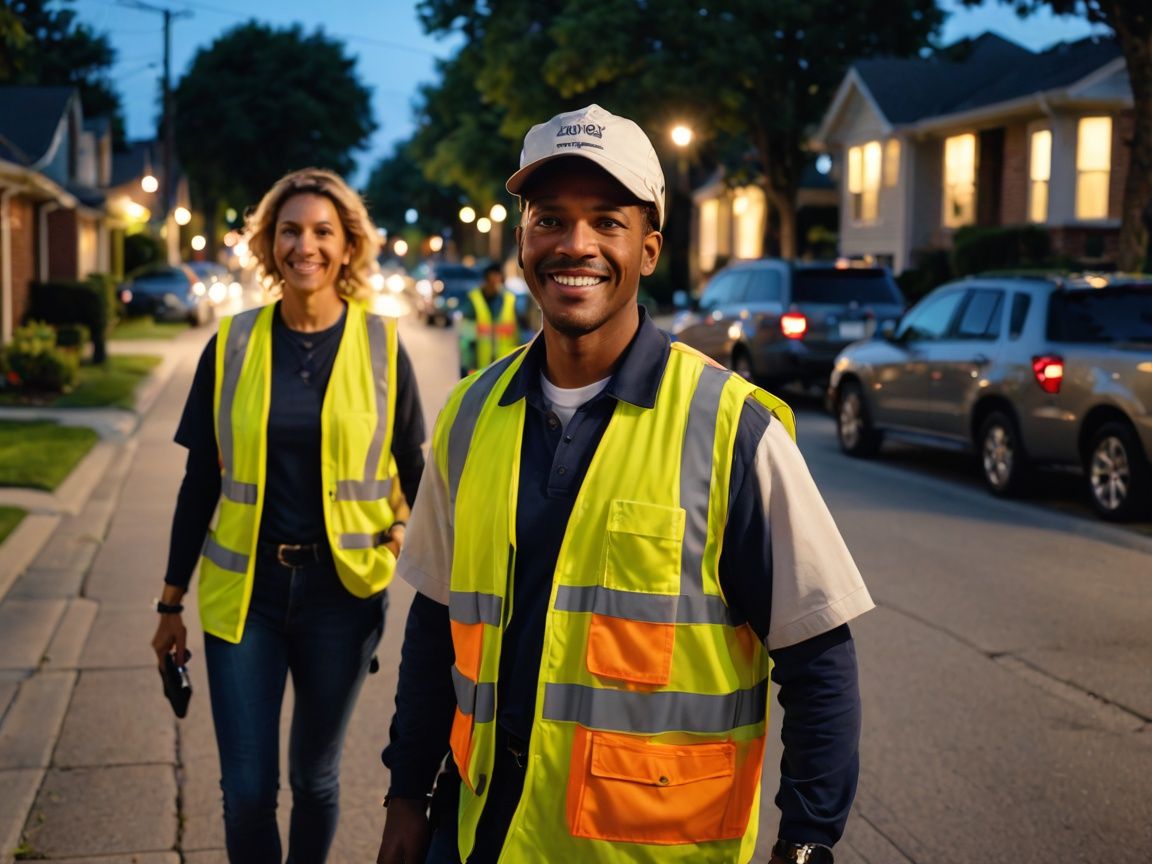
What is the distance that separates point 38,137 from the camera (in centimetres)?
3903

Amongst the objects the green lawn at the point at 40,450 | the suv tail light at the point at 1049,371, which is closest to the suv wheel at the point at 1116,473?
the suv tail light at the point at 1049,371

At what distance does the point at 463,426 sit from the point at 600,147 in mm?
550

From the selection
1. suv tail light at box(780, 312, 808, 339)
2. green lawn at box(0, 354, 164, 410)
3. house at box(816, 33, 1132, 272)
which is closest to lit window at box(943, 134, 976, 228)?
house at box(816, 33, 1132, 272)

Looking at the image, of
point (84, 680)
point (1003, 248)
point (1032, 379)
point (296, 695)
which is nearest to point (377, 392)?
point (296, 695)

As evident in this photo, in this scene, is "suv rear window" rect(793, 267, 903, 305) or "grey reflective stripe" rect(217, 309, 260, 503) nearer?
"grey reflective stripe" rect(217, 309, 260, 503)

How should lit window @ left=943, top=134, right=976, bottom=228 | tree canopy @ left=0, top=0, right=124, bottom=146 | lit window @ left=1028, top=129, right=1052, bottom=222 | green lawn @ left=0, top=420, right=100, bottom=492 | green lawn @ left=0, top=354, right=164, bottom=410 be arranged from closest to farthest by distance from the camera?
green lawn @ left=0, top=420, right=100, bottom=492 < green lawn @ left=0, top=354, right=164, bottom=410 < lit window @ left=1028, top=129, right=1052, bottom=222 < lit window @ left=943, top=134, right=976, bottom=228 < tree canopy @ left=0, top=0, right=124, bottom=146

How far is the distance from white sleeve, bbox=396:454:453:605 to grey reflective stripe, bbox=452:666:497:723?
0.70 ft

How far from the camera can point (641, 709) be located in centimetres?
236

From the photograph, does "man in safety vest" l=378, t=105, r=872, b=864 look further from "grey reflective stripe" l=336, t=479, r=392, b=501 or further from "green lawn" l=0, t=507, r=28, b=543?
"green lawn" l=0, t=507, r=28, b=543

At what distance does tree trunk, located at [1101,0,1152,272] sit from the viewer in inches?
749

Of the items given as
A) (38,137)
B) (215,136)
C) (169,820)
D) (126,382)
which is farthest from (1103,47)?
(215,136)

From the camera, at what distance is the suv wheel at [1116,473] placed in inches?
422

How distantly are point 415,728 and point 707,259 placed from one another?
52728 millimetres

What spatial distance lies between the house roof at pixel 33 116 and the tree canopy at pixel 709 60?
448 inches
